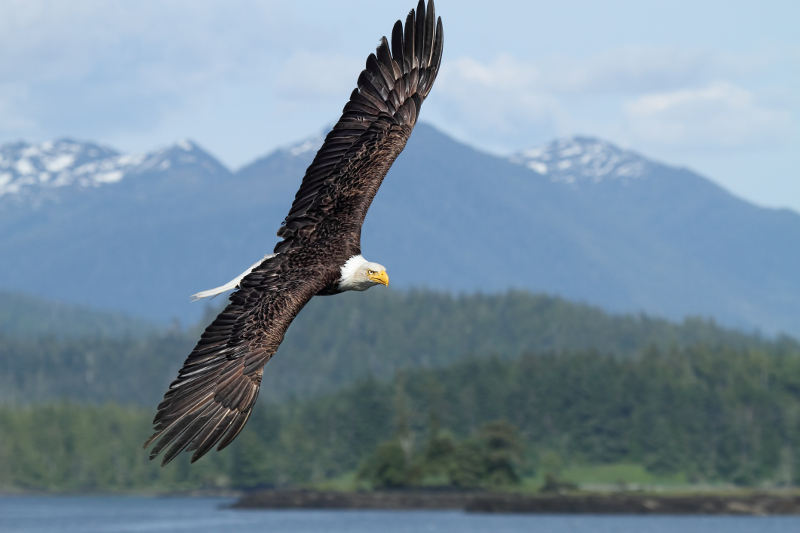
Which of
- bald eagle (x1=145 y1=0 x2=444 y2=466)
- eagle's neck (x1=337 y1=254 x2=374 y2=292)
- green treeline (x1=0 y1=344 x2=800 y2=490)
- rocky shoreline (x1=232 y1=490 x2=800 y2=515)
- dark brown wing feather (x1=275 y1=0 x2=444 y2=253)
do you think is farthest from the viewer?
green treeline (x1=0 y1=344 x2=800 y2=490)

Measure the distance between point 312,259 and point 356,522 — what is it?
362 feet

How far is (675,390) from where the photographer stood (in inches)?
5886

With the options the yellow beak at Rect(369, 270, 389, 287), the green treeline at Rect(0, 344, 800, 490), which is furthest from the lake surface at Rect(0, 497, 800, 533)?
the yellow beak at Rect(369, 270, 389, 287)

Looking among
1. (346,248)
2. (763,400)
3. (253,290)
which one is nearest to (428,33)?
(346,248)

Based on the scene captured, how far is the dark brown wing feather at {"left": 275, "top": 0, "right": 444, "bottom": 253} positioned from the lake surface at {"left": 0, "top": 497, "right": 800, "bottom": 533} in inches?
3679

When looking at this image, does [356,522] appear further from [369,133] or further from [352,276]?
[352,276]

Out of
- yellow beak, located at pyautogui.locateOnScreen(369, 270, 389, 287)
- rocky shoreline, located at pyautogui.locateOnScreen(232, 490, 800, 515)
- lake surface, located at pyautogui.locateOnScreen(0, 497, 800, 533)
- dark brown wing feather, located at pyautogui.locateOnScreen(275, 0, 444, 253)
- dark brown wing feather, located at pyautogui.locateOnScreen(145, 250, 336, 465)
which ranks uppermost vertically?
dark brown wing feather, located at pyautogui.locateOnScreen(275, 0, 444, 253)

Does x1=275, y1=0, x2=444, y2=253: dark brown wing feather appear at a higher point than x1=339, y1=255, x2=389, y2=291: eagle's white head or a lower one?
higher

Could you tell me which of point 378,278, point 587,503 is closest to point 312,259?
point 378,278

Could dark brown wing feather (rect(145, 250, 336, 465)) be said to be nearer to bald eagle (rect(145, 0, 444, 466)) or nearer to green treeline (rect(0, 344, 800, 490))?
bald eagle (rect(145, 0, 444, 466))

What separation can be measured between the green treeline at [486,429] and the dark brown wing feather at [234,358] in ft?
350

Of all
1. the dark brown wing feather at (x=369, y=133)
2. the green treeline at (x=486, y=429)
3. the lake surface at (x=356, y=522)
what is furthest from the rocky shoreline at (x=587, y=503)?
the dark brown wing feather at (x=369, y=133)

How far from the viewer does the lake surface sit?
113 meters

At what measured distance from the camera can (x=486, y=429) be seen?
123 meters
